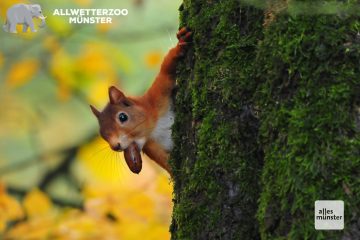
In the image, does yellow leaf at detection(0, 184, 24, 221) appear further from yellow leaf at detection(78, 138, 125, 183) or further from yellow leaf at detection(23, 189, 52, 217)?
yellow leaf at detection(78, 138, 125, 183)

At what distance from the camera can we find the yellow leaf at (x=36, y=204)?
202 inches

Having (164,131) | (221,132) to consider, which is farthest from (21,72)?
(221,132)

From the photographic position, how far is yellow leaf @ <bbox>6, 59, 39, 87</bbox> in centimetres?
503

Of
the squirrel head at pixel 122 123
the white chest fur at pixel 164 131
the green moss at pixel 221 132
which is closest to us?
the green moss at pixel 221 132

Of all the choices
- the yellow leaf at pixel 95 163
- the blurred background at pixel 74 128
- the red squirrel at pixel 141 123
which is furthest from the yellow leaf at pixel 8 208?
the red squirrel at pixel 141 123

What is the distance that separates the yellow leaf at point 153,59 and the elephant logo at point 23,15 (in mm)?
875

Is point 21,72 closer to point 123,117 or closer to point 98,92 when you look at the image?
point 98,92

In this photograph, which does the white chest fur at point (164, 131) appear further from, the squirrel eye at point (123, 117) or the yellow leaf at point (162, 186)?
the yellow leaf at point (162, 186)

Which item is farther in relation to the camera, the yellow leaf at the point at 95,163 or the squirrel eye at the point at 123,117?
the yellow leaf at the point at 95,163

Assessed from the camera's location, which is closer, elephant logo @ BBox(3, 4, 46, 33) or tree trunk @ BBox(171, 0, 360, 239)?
tree trunk @ BBox(171, 0, 360, 239)

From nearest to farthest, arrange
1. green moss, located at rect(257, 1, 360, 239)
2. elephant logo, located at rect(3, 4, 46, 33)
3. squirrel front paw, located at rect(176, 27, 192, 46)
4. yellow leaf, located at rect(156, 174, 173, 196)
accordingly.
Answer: green moss, located at rect(257, 1, 360, 239)
squirrel front paw, located at rect(176, 27, 192, 46)
elephant logo, located at rect(3, 4, 46, 33)
yellow leaf, located at rect(156, 174, 173, 196)

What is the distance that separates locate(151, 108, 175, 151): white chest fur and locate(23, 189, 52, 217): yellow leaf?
9.05 feet

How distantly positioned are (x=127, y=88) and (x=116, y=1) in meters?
0.61

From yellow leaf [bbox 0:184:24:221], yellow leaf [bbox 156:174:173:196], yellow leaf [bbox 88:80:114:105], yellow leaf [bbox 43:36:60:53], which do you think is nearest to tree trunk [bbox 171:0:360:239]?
yellow leaf [bbox 156:174:173:196]
